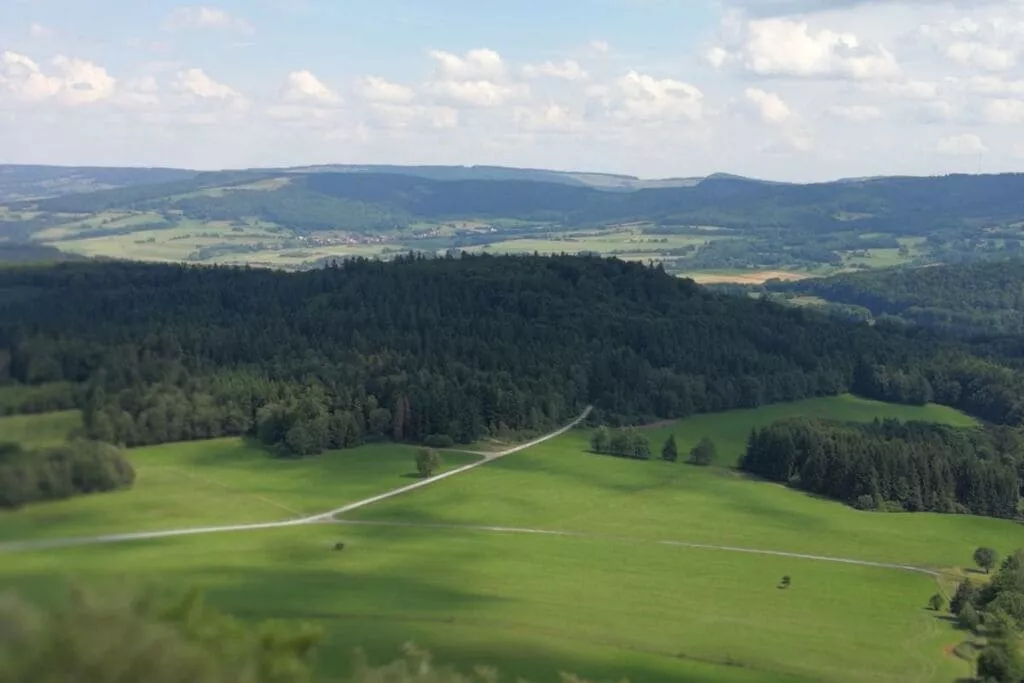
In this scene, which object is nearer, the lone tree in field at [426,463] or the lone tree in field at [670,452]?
the lone tree in field at [426,463]

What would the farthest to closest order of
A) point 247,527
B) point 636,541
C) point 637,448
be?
1. point 637,448
2. point 636,541
3. point 247,527

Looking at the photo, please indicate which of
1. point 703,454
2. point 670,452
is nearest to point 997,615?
point 703,454

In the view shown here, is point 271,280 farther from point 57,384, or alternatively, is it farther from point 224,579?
point 224,579

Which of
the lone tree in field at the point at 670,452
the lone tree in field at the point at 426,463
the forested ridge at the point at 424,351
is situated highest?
the forested ridge at the point at 424,351

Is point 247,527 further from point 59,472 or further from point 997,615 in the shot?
point 997,615

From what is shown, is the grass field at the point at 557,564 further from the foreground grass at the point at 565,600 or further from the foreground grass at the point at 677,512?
the foreground grass at the point at 677,512

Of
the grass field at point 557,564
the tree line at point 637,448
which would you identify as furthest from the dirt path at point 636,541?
the tree line at point 637,448
